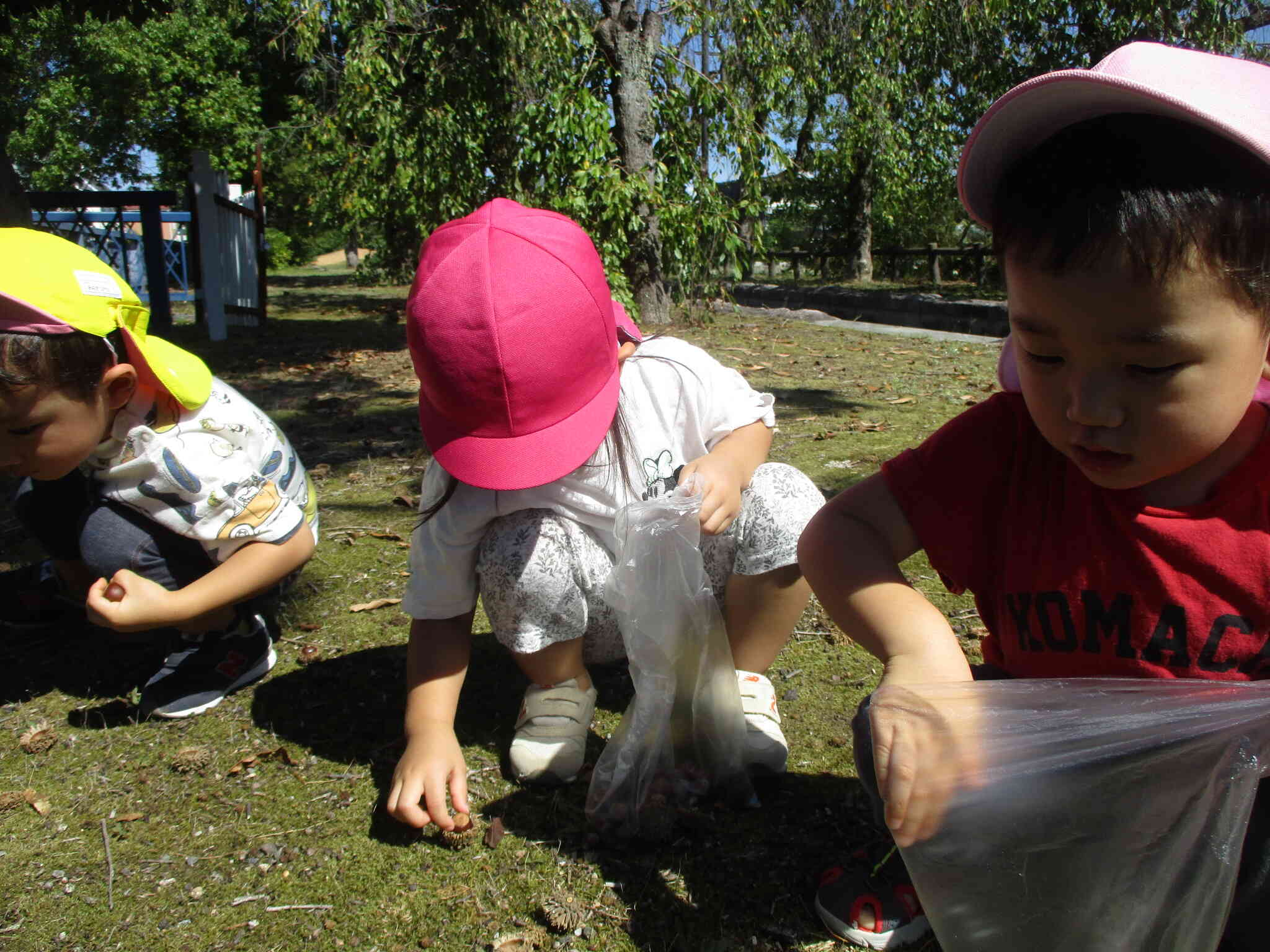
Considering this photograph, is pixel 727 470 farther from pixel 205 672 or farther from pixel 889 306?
pixel 889 306

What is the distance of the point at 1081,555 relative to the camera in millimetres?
1271

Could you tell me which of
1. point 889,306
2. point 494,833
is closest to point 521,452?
point 494,833

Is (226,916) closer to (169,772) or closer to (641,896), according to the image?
(169,772)

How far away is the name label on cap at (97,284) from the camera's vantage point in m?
1.97

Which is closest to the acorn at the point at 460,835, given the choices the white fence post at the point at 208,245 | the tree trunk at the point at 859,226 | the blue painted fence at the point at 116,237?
the blue painted fence at the point at 116,237

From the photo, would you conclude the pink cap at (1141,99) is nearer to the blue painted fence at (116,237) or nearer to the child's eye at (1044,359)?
the child's eye at (1044,359)

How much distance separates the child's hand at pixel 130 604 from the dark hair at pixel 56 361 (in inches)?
14.5

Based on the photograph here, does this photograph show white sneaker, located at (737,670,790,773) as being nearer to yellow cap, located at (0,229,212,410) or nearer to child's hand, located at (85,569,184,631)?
child's hand, located at (85,569,184,631)

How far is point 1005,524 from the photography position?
52.8 inches

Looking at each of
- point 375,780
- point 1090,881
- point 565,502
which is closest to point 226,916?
point 375,780

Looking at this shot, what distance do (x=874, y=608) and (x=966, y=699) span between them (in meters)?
0.25

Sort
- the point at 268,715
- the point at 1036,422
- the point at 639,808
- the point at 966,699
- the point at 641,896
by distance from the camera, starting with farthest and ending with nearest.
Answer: the point at 268,715, the point at 639,808, the point at 641,896, the point at 1036,422, the point at 966,699

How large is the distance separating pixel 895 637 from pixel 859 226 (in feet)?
60.7

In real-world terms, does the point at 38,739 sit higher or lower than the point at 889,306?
lower
